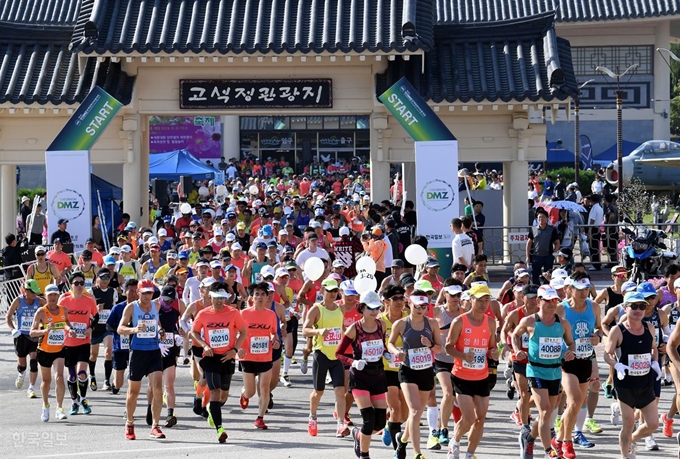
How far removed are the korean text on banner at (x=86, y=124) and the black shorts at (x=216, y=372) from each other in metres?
10.9

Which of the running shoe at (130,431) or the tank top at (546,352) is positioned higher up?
the tank top at (546,352)

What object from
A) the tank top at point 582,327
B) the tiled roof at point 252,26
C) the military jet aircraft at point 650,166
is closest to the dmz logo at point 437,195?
the tiled roof at point 252,26

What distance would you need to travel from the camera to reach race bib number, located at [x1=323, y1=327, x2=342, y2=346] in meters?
13.9

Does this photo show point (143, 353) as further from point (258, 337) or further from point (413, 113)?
point (413, 113)

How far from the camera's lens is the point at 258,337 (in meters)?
14.1

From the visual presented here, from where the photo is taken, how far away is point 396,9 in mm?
25016

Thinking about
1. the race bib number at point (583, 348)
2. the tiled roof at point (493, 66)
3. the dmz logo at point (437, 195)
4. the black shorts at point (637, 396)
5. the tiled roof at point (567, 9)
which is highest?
the tiled roof at point (567, 9)

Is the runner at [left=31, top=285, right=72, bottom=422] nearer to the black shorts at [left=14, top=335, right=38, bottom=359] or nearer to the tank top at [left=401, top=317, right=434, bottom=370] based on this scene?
the black shorts at [left=14, top=335, right=38, bottom=359]

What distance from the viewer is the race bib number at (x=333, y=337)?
13.9 m

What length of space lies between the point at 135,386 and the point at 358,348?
9.80ft

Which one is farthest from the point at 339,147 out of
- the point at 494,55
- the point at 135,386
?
the point at 135,386

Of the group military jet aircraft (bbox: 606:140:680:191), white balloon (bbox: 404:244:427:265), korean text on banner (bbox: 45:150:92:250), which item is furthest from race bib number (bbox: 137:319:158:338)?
military jet aircraft (bbox: 606:140:680:191)

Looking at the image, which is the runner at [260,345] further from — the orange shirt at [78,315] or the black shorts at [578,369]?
the black shorts at [578,369]

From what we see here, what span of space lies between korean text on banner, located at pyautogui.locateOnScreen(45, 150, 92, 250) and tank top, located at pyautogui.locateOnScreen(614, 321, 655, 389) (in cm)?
1388
